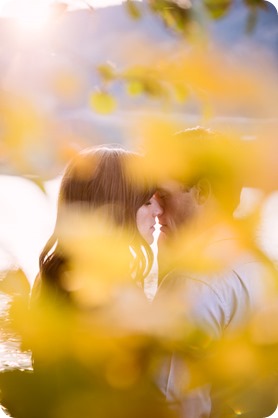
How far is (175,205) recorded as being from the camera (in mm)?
1433

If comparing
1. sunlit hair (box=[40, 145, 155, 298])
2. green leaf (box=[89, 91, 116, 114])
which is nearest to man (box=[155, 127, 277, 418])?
sunlit hair (box=[40, 145, 155, 298])

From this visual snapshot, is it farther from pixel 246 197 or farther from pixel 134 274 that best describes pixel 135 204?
pixel 246 197

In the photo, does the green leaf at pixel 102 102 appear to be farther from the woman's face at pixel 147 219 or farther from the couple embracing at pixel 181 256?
the woman's face at pixel 147 219

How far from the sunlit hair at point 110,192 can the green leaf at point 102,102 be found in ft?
2.23

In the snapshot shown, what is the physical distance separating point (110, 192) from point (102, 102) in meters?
0.73

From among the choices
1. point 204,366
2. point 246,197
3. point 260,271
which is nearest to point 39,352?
point 204,366

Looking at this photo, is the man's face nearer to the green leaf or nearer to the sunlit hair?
the sunlit hair

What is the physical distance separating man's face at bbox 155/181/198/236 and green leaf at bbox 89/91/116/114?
0.69 m

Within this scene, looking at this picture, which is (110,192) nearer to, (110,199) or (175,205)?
(110,199)

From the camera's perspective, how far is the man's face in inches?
55.2

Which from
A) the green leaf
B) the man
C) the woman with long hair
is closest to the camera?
the green leaf

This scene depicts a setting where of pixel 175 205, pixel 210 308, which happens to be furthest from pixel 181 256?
pixel 175 205

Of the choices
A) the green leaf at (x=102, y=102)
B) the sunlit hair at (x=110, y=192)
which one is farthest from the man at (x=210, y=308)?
the green leaf at (x=102, y=102)

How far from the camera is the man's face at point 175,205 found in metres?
1.40
